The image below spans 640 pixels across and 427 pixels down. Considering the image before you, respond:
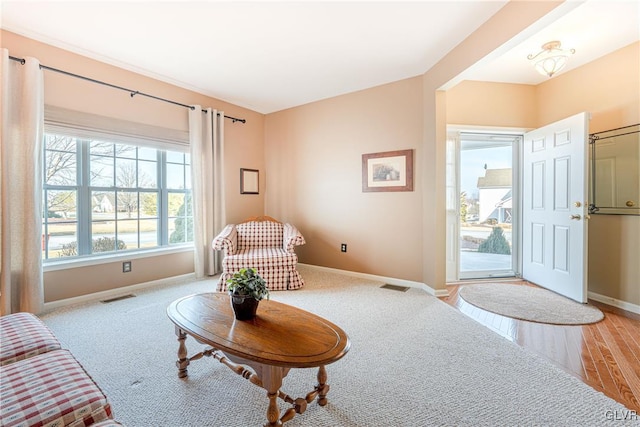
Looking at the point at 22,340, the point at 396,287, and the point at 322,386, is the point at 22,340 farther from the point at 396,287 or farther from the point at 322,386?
the point at 396,287

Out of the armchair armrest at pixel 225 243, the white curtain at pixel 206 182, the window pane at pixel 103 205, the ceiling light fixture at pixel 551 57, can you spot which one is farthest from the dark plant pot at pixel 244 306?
the ceiling light fixture at pixel 551 57

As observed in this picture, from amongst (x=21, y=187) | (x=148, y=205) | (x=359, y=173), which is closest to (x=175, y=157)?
(x=148, y=205)

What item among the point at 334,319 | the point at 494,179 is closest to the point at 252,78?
the point at 334,319

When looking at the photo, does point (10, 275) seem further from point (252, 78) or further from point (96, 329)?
point (252, 78)

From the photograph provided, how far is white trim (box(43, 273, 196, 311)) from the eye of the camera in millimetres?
2846

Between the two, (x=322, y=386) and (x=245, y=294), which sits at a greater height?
(x=245, y=294)

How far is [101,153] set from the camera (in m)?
3.24

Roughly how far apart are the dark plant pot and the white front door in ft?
11.0

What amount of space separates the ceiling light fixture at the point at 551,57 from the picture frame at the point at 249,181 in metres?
3.89

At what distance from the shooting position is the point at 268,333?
144cm

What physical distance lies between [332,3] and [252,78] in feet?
5.39

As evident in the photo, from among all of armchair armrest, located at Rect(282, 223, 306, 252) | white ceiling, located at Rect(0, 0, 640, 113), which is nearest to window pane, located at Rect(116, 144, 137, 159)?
white ceiling, located at Rect(0, 0, 640, 113)

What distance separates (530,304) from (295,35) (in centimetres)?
354

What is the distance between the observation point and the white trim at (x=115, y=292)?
9.34 feet
